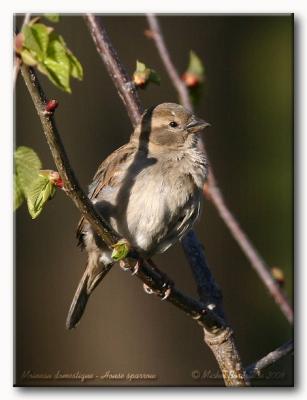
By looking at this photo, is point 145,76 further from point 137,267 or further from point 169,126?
point 137,267

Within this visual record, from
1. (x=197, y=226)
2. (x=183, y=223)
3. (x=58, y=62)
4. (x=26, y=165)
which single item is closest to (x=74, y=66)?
(x=58, y=62)

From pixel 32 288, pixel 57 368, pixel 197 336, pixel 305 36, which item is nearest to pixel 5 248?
pixel 32 288

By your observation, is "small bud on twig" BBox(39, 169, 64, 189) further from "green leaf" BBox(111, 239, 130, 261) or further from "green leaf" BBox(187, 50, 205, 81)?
"green leaf" BBox(187, 50, 205, 81)

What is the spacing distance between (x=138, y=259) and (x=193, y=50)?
44.7 inches

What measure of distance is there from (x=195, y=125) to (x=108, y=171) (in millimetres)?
426

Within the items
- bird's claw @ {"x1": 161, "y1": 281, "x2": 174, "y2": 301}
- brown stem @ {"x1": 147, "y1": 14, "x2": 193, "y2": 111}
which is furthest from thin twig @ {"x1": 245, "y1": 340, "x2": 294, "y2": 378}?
brown stem @ {"x1": 147, "y1": 14, "x2": 193, "y2": 111}

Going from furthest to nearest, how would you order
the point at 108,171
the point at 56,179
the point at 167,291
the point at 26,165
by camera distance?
the point at 108,171
the point at 167,291
the point at 56,179
the point at 26,165

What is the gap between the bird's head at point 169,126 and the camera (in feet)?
8.80

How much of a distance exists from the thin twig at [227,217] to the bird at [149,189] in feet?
0.31

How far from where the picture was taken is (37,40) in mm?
1464

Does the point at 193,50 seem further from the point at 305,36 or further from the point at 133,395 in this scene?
the point at 133,395

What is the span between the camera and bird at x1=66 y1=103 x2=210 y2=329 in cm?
240

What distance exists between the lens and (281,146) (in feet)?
9.20

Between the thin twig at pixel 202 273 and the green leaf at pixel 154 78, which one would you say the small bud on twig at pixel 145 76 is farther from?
the thin twig at pixel 202 273
